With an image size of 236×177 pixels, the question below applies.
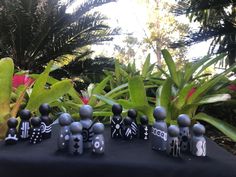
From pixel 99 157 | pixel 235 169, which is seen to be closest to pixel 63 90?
pixel 99 157

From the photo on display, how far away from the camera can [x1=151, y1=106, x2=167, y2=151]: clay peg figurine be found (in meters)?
1.00

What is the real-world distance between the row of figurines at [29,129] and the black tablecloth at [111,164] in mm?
88

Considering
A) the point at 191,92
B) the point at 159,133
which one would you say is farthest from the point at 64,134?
the point at 191,92

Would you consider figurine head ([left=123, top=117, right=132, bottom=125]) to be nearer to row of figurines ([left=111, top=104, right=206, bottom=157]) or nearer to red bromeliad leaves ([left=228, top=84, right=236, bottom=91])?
row of figurines ([left=111, top=104, right=206, bottom=157])

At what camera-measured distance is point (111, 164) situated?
2.94ft

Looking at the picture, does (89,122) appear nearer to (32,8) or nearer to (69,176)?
(69,176)

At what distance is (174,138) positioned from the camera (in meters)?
0.95

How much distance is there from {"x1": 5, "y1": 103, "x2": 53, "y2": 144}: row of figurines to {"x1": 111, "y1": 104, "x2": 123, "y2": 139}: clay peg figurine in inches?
9.0

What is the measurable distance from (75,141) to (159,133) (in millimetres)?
263

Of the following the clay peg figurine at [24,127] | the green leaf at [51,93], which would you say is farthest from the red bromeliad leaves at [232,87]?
the clay peg figurine at [24,127]

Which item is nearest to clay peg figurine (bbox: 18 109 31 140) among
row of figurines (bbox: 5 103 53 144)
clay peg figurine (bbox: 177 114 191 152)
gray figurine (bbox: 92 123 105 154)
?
row of figurines (bbox: 5 103 53 144)

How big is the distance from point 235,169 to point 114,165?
332mm

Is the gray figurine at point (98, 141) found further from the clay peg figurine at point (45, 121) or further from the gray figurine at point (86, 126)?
the clay peg figurine at point (45, 121)

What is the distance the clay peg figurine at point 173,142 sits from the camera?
94 cm
